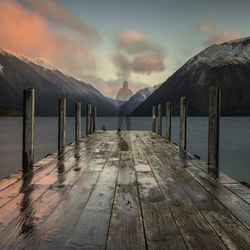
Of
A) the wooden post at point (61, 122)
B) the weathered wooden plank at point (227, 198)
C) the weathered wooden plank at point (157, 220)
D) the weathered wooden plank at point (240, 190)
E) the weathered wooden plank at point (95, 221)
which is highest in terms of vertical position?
the wooden post at point (61, 122)

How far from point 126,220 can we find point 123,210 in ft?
1.33

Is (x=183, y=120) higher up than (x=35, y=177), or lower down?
higher up

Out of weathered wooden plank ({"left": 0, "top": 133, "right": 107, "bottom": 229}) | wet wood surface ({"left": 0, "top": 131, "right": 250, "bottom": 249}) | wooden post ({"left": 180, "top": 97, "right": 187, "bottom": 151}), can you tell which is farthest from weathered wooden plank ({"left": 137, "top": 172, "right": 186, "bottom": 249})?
wooden post ({"left": 180, "top": 97, "right": 187, "bottom": 151})

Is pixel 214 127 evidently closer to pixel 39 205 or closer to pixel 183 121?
pixel 183 121

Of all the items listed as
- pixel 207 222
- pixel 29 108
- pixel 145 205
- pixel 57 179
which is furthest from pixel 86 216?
pixel 29 108

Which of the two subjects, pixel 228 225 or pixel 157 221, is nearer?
pixel 228 225

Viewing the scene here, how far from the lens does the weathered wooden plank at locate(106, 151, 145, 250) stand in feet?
10.2

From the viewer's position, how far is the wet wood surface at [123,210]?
317cm

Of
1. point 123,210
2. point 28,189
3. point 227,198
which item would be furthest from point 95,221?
point 227,198

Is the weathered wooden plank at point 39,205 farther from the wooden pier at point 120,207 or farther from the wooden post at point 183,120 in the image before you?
the wooden post at point 183,120

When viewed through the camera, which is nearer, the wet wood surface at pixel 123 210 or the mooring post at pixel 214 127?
the wet wood surface at pixel 123 210

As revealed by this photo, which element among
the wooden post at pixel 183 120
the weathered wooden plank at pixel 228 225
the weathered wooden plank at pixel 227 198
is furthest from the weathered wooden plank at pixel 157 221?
the wooden post at pixel 183 120

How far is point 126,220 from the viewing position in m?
3.76

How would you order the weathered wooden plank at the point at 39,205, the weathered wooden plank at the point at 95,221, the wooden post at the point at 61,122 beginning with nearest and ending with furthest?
the weathered wooden plank at the point at 95,221 → the weathered wooden plank at the point at 39,205 → the wooden post at the point at 61,122
